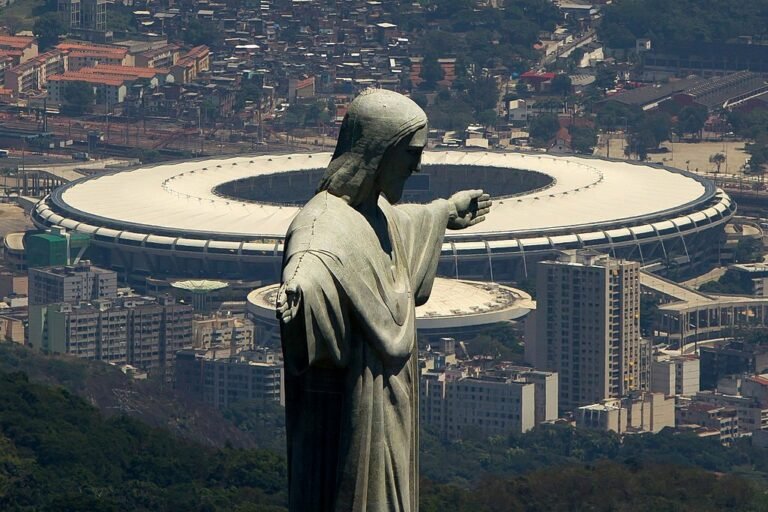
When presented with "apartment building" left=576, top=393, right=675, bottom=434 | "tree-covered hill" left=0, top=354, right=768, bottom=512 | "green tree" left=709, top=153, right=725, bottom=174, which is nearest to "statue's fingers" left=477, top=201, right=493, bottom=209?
"tree-covered hill" left=0, top=354, right=768, bottom=512

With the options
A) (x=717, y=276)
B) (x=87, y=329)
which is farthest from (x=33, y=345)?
(x=717, y=276)

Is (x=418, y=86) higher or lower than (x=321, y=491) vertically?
lower

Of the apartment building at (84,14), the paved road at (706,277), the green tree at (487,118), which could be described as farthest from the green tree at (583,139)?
the apartment building at (84,14)

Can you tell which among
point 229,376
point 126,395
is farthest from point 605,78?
point 126,395

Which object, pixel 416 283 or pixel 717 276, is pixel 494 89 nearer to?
pixel 717 276

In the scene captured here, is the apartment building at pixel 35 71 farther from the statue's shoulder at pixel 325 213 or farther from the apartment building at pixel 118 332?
the statue's shoulder at pixel 325 213

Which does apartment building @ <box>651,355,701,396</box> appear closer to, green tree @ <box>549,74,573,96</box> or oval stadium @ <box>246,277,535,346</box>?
oval stadium @ <box>246,277,535,346</box>
